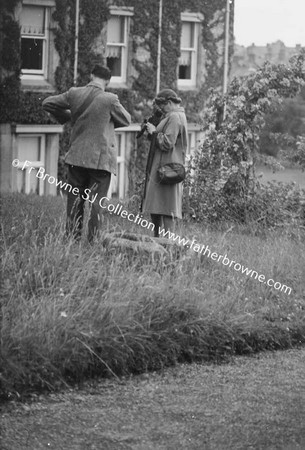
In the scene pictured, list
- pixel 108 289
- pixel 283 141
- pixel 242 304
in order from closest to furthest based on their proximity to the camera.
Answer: pixel 108 289
pixel 242 304
pixel 283 141

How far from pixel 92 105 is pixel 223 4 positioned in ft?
68.9

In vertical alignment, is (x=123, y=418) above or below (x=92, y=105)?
A: below

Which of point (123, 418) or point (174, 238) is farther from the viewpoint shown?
point (174, 238)

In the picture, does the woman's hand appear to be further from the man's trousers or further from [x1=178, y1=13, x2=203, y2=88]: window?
[x1=178, y1=13, x2=203, y2=88]: window

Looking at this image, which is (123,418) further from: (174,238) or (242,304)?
(174,238)

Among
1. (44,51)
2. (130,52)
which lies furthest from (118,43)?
(44,51)

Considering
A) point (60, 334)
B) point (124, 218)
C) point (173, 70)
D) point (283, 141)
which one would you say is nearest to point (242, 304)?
point (60, 334)

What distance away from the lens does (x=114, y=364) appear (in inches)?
311

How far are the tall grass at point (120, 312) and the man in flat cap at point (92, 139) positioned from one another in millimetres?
781

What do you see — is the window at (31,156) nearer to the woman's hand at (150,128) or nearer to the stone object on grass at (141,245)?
the woman's hand at (150,128)

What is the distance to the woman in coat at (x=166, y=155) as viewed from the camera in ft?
40.5

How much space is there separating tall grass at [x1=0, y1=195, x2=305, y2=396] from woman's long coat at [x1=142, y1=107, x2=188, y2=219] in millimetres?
1908

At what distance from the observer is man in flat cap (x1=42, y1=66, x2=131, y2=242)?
37.1 feet

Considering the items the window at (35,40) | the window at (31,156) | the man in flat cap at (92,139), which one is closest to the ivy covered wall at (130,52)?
the window at (35,40)
